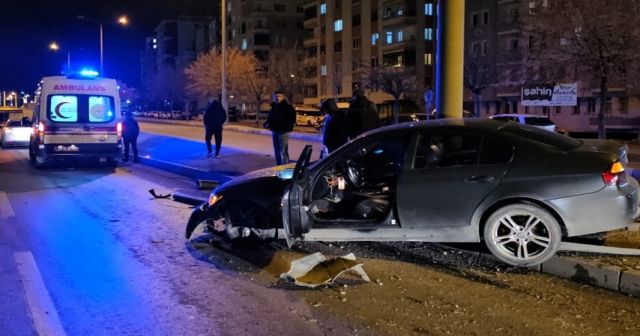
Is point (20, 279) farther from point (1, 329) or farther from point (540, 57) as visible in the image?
point (540, 57)

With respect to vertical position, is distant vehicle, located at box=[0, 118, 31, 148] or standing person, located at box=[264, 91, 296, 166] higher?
standing person, located at box=[264, 91, 296, 166]

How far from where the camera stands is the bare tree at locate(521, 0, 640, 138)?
21859mm

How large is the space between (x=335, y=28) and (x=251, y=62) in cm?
1472

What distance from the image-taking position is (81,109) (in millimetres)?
16328

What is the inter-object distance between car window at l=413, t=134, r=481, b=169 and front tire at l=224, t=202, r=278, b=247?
190 cm

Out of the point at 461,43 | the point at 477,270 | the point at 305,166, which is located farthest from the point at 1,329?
the point at 461,43

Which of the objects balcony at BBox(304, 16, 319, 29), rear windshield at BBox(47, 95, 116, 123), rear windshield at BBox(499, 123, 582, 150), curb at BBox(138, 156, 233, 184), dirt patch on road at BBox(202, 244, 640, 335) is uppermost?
balcony at BBox(304, 16, 319, 29)

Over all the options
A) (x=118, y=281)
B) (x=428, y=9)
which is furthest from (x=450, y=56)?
(x=428, y=9)

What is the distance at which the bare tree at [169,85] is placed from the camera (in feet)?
296

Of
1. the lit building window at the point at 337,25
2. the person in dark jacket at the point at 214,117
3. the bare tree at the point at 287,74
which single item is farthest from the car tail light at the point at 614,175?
the lit building window at the point at 337,25

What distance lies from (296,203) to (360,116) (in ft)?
13.8

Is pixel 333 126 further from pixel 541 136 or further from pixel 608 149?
pixel 608 149

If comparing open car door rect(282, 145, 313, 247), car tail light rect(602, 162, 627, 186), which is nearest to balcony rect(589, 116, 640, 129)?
car tail light rect(602, 162, 627, 186)

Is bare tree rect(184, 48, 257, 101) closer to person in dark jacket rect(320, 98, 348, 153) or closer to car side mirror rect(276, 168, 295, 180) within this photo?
person in dark jacket rect(320, 98, 348, 153)
